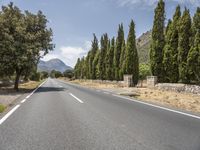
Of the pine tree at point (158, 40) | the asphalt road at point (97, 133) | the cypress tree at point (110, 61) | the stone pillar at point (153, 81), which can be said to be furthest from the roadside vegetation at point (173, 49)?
the asphalt road at point (97, 133)

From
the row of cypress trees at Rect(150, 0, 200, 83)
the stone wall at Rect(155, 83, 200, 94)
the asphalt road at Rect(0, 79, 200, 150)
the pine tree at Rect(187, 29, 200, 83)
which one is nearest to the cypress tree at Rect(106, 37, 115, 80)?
the row of cypress trees at Rect(150, 0, 200, 83)

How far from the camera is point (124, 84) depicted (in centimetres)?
3950

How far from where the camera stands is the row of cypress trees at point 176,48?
25312 millimetres

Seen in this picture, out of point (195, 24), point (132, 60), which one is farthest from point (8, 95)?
point (132, 60)

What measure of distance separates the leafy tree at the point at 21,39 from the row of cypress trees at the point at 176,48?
1251 cm

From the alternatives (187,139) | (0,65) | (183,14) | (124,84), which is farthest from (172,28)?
(187,139)

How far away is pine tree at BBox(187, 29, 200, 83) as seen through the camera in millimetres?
24781

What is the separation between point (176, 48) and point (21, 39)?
16080mm

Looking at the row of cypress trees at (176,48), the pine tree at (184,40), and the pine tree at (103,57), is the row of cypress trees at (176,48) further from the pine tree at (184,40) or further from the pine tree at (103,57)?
the pine tree at (103,57)

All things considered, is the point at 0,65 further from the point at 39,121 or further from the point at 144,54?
the point at 144,54

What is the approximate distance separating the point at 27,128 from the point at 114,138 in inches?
99.8

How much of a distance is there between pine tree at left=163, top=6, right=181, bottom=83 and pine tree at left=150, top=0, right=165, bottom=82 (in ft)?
5.90

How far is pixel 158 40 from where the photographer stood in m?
32.7

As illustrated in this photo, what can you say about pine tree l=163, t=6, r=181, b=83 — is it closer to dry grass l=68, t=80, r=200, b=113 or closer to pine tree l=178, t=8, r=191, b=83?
pine tree l=178, t=8, r=191, b=83
